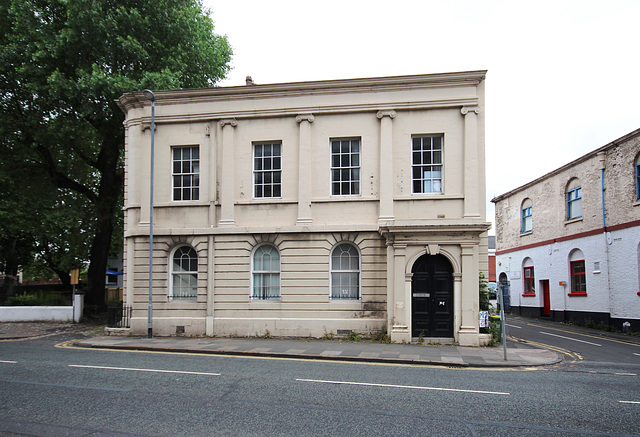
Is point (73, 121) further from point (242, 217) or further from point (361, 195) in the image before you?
point (361, 195)

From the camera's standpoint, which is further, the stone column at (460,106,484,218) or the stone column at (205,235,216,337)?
the stone column at (205,235,216,337)

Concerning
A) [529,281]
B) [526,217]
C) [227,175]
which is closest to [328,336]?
[227,175]

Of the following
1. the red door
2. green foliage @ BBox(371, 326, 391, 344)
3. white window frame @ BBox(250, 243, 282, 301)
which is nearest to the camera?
green foliage @ BBox(371, 326, 391, 344)

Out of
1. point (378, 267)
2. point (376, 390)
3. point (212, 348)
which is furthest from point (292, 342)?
point (376, 390)

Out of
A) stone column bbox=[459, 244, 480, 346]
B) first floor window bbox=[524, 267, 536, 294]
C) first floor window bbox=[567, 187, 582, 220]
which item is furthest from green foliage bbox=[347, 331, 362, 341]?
first floor window bbox=[524, 267, 536, 294]

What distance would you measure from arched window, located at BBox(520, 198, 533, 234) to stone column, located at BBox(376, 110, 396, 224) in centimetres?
1906

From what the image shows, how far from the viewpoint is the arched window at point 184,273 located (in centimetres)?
1712

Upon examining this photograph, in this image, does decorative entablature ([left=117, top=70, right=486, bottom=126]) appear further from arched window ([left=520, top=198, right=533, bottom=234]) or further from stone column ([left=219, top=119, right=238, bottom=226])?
arched window ([left=520, top=198, right=533, bottom=234])

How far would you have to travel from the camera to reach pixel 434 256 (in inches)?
605

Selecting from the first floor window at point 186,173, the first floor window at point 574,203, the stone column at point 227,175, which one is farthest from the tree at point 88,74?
the first floor window at point 574,203

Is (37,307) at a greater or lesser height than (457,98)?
lesser

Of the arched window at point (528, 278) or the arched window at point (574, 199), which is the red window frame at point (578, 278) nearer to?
the arched window at point (574, 199)

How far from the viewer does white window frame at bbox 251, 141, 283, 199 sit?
1692 cm

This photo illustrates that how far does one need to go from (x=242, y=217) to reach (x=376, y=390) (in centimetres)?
953
